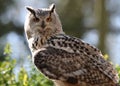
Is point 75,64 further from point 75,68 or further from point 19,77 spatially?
point 19,77

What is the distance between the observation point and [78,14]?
81.3 ft

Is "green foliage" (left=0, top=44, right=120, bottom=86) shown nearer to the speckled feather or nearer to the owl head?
the owl head

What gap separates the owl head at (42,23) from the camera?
8.87 m

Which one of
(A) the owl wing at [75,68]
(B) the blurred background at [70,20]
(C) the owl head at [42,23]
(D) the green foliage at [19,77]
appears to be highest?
(B) the blurred background at [70,20]

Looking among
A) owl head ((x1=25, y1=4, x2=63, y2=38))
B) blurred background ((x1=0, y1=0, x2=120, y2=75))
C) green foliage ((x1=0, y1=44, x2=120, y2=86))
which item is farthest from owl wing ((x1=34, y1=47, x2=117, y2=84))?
blurred background ((x1=0, y1=0, x2=120, y2=75))

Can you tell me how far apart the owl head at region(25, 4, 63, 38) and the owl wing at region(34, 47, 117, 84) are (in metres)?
0.56

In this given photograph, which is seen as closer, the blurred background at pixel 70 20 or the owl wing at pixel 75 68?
the owl wing at pixel 75 68

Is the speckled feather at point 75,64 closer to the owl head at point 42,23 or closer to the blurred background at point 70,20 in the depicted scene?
the owl head at point 42,23

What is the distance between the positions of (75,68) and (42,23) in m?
0.88

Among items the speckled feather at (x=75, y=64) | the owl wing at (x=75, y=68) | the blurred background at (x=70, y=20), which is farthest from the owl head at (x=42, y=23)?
the blurred background at (x=70, y=20)

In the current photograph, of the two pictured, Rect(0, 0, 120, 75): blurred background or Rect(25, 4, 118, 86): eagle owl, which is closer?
Rect(25, 4, 118, 86): eagle owl

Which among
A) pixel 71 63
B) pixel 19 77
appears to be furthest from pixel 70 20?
pixel 71 63

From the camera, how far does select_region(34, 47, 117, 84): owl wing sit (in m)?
8.23

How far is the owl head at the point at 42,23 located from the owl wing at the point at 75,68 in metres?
0.56
